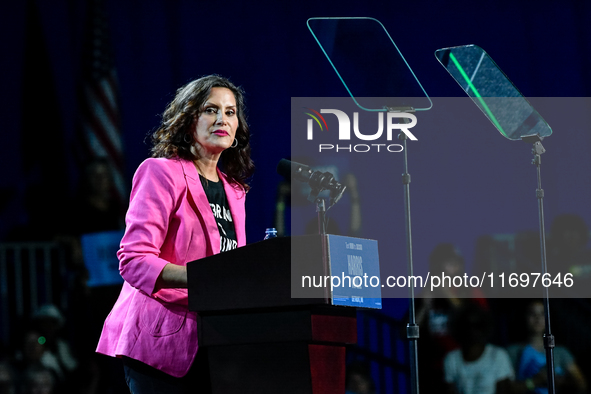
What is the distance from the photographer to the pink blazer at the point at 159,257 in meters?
1.57

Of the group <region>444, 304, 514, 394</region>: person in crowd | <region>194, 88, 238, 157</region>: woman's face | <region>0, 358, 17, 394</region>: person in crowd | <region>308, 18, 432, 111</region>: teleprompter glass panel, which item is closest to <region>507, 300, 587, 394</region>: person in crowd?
<region>444, 304, 514, 394</region>: person in crowd

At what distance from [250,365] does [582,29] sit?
367cm

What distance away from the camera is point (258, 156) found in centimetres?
411

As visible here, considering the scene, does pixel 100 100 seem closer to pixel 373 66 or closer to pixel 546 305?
pixel 373 66

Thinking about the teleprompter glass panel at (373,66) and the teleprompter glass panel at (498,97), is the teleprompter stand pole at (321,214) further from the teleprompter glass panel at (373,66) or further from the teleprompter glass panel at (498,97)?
the teleprompter glass panel at (498,97)

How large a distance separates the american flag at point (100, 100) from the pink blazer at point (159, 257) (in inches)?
101

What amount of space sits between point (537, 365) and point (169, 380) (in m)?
2.52

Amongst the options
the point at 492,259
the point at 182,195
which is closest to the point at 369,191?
the point at 492,259

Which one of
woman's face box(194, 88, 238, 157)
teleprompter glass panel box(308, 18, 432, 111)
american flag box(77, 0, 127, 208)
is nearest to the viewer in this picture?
woman's face box(194, 88, 238, 157)

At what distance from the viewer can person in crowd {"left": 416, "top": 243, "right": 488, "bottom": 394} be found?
143 inches

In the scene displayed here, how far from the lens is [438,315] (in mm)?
3691

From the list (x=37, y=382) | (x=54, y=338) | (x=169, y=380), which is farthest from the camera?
(x=54, y=338)

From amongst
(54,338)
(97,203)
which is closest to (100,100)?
(97,203)

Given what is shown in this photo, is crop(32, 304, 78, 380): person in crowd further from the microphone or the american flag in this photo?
the microphone
